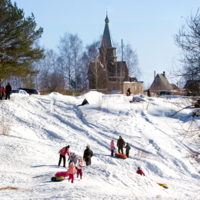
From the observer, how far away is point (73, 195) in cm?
831

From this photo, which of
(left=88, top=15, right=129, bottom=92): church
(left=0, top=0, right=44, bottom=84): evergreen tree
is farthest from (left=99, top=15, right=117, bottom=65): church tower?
(left=0, top=0, right=44, bottom=84): evergreen tree

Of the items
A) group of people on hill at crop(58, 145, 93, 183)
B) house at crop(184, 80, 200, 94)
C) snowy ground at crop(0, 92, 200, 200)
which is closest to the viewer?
house at crop(184, 80, 200, 94)

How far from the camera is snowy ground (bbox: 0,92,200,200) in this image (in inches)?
378

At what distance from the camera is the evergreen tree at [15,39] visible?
66.5 feet

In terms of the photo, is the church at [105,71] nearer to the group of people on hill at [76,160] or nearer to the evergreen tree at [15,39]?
the evergreen tree at [15,39]

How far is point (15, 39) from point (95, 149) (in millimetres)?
11917

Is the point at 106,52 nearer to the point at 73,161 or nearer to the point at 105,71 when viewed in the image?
the point at 105,71

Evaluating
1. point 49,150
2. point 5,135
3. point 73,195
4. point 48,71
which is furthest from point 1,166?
point 48,71

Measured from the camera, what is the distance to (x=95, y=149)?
55.6 feet

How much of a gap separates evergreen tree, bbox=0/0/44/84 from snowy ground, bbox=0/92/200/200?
361 centimetres

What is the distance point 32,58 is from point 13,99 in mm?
4704

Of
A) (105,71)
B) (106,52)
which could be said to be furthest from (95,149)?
(106,52)

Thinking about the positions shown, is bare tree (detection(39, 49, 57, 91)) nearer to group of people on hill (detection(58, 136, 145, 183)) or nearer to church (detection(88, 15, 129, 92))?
church (detection(88, 15, 129, 92))

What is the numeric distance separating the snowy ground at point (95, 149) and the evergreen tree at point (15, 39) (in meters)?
3.61
